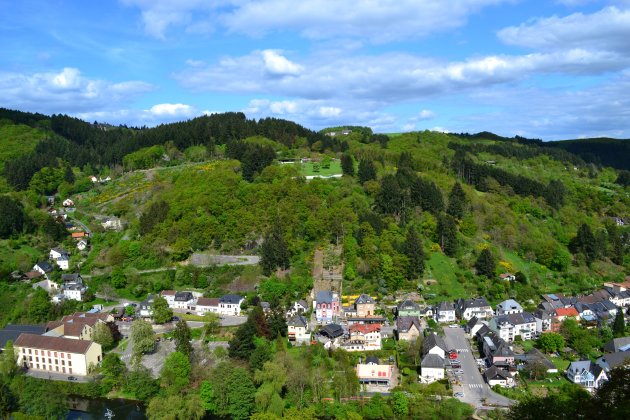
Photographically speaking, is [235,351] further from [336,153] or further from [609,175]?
[609,175]

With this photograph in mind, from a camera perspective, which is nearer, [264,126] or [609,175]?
[264,126]

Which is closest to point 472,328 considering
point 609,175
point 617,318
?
point 617,318

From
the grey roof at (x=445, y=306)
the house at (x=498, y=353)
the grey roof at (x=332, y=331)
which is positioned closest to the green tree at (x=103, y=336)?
the grey roof at (x=332, y=331)

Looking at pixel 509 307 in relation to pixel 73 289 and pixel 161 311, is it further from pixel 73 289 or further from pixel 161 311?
pixel 73 289

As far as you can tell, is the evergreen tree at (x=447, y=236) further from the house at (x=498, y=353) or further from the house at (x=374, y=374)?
the house at (x=374, y=374)

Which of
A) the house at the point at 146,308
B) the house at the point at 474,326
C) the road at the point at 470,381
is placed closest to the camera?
the road at the point at 470,381

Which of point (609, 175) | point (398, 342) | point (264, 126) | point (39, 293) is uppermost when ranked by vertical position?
point (264, 126)

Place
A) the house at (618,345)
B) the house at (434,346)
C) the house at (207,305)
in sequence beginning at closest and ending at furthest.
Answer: the house at (434,346)
the house at (618,345)
the house at (207,305)

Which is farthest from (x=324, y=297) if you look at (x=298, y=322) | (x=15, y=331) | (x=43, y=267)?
(x=43, y=267)
